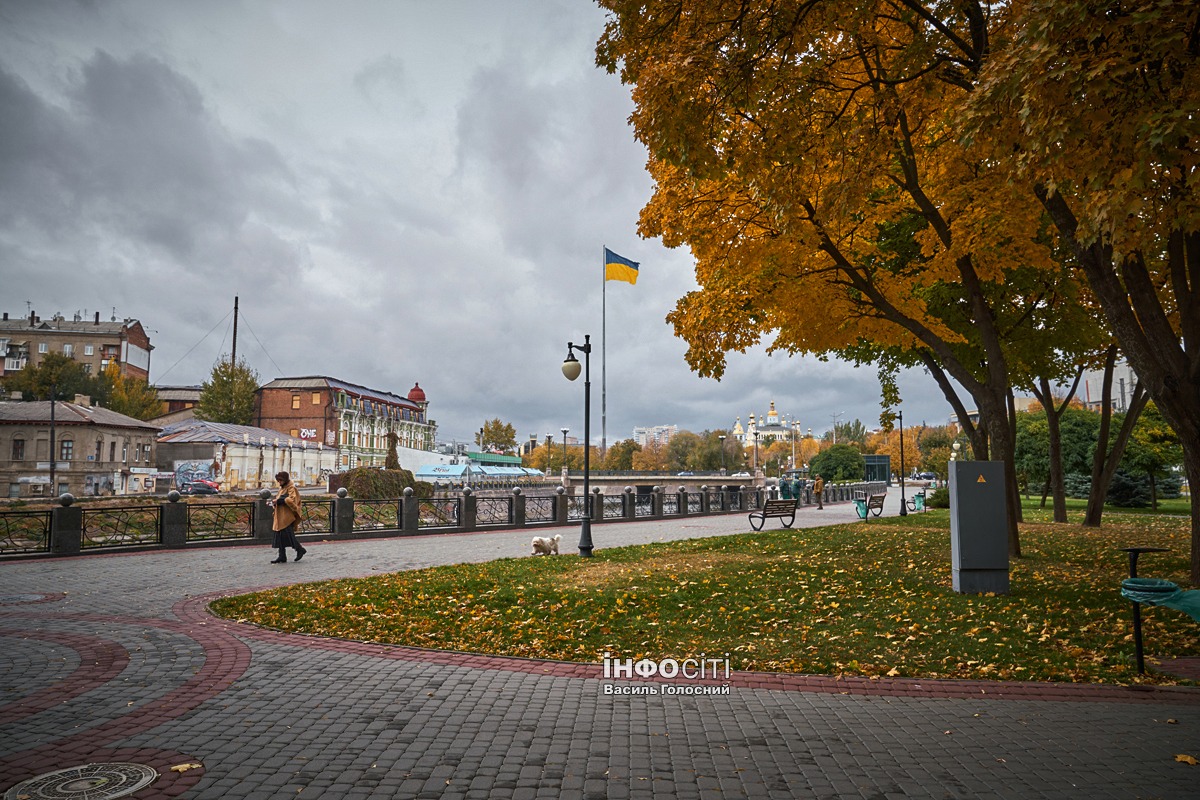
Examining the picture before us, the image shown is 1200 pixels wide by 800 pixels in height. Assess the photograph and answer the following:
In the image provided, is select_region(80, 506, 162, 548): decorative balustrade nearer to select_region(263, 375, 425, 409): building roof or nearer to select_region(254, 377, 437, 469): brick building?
select_region(254, 377, 437, 469): brick building

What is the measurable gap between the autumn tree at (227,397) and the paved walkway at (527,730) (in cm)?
7434

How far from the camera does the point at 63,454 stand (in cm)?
4953

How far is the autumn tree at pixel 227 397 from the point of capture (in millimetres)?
74500

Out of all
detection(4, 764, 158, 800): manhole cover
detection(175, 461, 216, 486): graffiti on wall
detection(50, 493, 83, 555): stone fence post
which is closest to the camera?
detection(4, 764, 158, 800): manhole cover

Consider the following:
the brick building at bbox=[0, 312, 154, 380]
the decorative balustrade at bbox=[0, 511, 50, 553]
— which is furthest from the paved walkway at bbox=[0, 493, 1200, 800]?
the brick building at bbox=[0, 312, 154, 380]

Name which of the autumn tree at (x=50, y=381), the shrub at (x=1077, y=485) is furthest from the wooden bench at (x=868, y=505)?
the autumn tree at (x=50, y=381)

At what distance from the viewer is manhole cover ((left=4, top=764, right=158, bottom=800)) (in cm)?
396

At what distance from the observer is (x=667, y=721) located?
205 inches

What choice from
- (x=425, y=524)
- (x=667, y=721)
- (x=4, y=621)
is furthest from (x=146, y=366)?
(x=667, y=721)

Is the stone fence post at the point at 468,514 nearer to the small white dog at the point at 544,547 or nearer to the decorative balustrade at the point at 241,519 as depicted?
the decorative balustrade at the point at 241,519

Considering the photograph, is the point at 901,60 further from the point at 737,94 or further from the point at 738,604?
the point at 738,604

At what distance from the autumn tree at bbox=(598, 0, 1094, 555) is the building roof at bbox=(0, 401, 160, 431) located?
5073cm

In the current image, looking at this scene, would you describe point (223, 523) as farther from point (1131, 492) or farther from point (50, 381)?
point (50, 381)

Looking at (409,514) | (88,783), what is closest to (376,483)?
(409,514)
